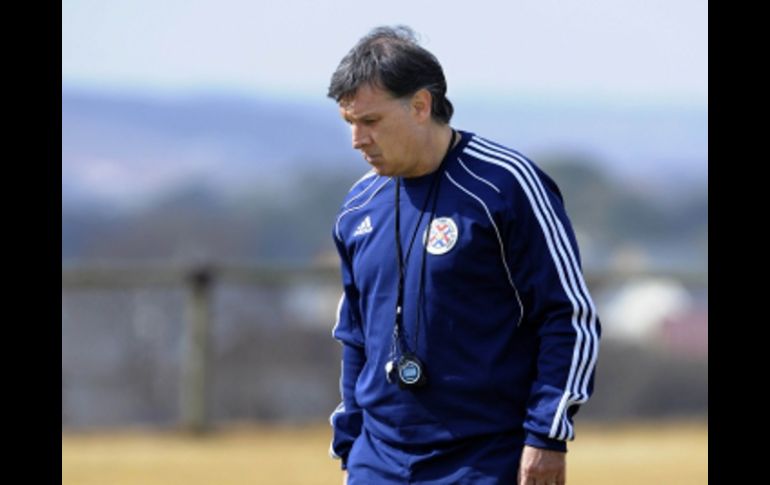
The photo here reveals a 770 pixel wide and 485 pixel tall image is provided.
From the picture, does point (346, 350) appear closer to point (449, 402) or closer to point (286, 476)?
point (449, 402)

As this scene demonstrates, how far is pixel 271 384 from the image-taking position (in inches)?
593

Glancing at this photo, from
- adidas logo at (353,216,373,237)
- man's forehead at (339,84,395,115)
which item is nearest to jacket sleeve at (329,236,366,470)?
adidas logo at (353,216,373,237)

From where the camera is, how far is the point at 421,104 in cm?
468

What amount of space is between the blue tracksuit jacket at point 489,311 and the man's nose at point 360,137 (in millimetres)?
219

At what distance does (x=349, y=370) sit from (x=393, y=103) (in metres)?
0.94

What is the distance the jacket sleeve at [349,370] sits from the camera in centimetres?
496

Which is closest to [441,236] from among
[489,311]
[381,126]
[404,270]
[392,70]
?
[404,270]

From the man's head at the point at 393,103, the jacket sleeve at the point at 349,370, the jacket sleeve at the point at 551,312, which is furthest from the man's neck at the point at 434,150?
the jacket sleeve at the point at 349,370

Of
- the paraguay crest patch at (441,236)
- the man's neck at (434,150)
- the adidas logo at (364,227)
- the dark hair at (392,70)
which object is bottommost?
the paraguay crest patch at (441,236)

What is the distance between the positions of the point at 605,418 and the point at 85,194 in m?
10.7

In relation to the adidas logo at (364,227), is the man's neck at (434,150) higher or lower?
higher

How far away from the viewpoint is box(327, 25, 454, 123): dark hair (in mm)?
4629

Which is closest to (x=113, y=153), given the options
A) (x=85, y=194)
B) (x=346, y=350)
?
(x=85, y=194)

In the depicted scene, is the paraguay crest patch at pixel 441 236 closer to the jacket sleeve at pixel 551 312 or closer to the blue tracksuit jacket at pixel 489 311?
the blue tracksuit jacket at pixel 489 311
